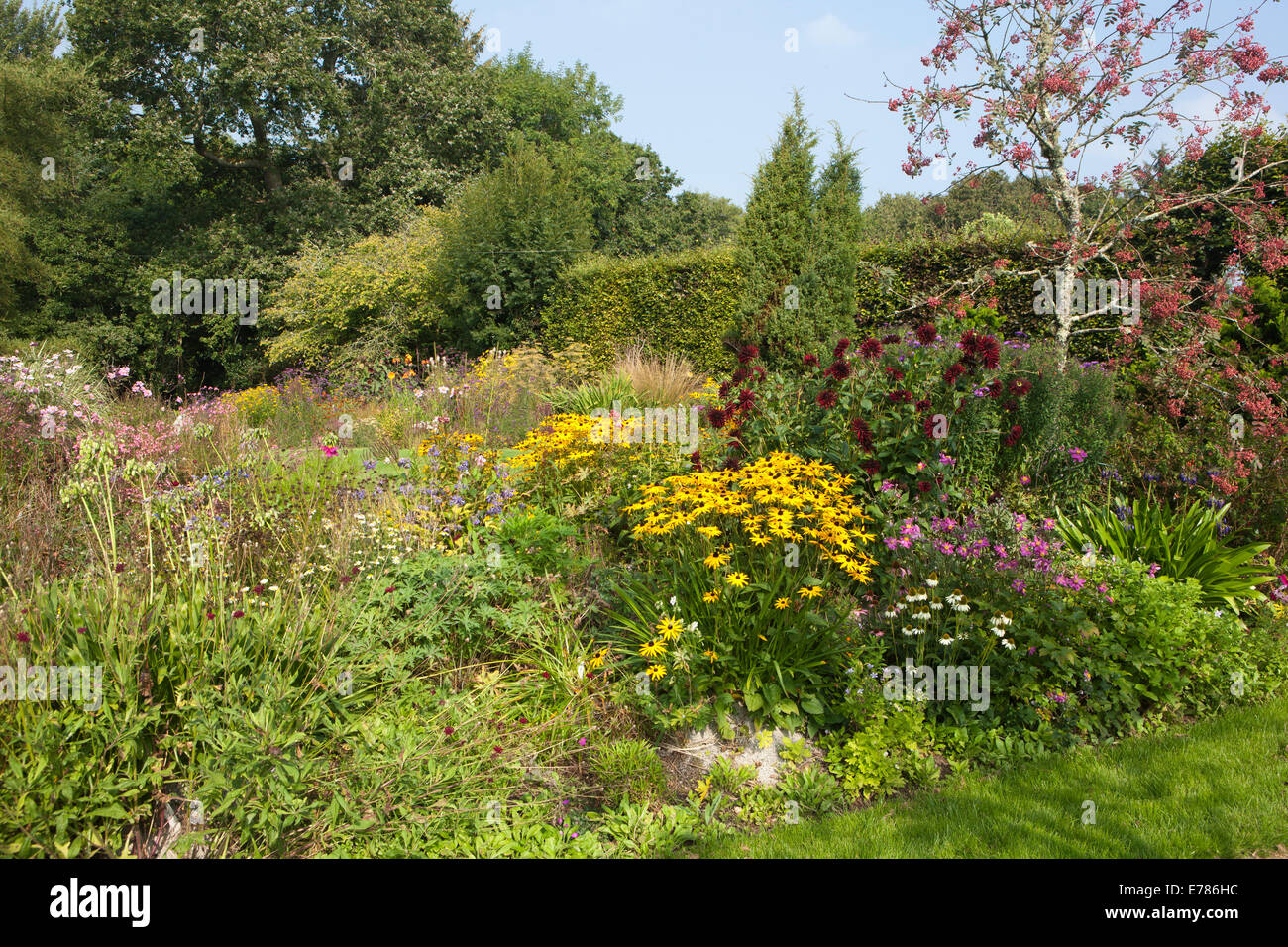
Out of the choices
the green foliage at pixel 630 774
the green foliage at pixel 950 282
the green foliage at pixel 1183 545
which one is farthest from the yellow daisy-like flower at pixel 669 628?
the green foliage at pixel 950 282

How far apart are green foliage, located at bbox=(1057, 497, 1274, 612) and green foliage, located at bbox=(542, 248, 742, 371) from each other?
6.40 meters

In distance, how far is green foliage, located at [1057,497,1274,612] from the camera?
4.67 m

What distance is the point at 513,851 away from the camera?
2854 mm

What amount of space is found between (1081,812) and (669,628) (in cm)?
177

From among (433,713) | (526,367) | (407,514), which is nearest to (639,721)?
(433,713)

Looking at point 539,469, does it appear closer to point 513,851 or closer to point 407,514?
point 407,514

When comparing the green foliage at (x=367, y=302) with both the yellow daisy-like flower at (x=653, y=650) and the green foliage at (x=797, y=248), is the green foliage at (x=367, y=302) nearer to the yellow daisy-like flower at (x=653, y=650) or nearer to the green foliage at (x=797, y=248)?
the green foliage at (x=797, y=248)

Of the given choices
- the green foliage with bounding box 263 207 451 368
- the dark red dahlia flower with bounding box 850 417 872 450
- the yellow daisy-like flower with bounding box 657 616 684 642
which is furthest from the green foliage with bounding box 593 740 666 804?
the green foliage with bounding box 263 207 451 368

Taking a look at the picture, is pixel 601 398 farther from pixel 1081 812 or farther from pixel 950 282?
pixel 1081 812

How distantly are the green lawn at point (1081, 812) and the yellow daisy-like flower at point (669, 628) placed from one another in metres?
0.85

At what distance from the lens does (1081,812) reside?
3078 millimetres

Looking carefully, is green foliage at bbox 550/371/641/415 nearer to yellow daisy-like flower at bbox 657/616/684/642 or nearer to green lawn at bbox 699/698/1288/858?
yellow daisy-like flower at bbox 657/616/684/642

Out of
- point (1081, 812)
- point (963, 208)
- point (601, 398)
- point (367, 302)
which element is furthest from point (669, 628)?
point (963, 208)

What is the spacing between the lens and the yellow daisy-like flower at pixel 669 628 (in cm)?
349
